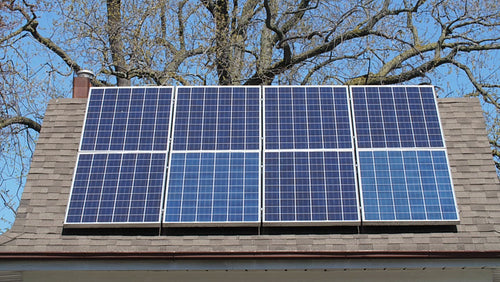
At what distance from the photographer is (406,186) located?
971 cm

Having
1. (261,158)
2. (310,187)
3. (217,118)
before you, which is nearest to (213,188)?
(261,158)

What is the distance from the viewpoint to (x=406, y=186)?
31.9 ft

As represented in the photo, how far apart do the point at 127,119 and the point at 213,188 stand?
7.04ft

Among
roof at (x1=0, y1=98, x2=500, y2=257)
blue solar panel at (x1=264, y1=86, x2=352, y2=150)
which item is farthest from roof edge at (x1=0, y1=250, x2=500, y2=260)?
blue solar panel at (x1=264, y1=86, x2=352, y2=150)

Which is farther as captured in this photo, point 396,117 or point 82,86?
point 82,86

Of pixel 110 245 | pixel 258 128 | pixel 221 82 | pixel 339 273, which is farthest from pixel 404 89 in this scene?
pixel 221 82

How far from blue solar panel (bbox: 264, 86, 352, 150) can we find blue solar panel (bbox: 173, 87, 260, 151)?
268 millimetres

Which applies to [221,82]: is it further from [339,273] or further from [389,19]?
[339,273]

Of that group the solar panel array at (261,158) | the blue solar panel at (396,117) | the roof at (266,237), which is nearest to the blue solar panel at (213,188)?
the solar panel array at (261,158)

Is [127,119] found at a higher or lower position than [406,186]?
higher

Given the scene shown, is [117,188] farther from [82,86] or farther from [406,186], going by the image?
A: [406,186]

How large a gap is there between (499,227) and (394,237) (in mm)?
1650

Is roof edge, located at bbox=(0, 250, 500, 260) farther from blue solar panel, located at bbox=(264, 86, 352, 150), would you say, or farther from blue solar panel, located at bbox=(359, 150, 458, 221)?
blue solar panel, located at bbox=(264, 86, 352, 150)

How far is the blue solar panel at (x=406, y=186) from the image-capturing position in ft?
30.8
